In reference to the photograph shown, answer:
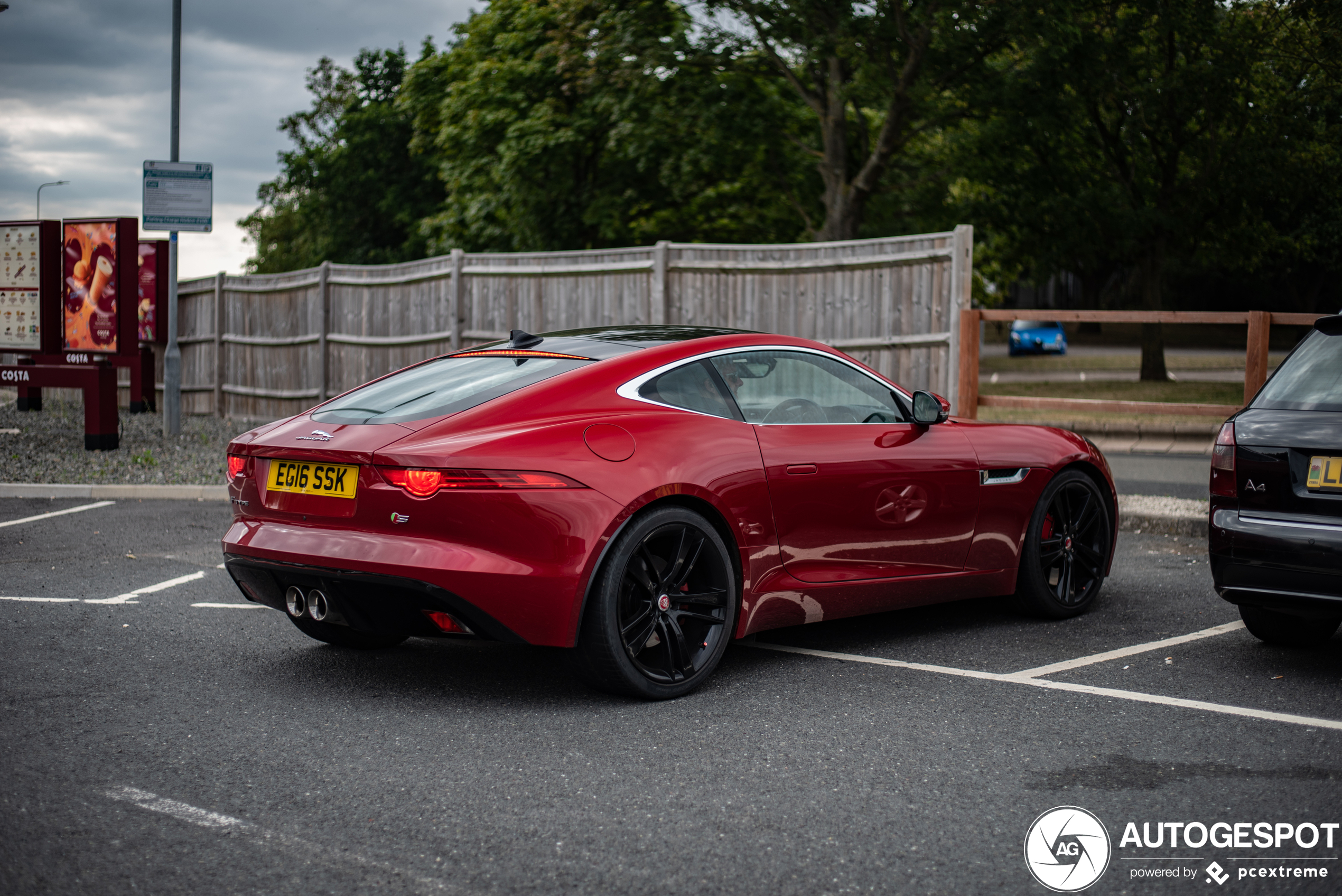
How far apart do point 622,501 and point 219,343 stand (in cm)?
1682

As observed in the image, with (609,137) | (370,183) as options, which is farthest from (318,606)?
(370,183)

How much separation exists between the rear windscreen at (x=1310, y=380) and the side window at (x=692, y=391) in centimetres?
211

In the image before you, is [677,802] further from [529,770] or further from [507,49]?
[507,49]

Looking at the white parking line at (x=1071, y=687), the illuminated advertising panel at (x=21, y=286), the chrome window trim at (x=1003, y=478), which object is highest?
the illuminated advertising panel at (x=21, y=286)

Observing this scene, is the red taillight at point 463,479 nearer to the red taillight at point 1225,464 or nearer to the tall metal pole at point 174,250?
the red taillight at point 1225,464

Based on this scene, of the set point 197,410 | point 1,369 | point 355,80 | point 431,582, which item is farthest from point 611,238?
point 355,80

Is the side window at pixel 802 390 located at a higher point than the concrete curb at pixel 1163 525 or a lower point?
higher

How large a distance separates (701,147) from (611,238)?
3028 mm

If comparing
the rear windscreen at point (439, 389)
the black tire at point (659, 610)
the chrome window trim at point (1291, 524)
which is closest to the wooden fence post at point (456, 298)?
the rear windscreen at point (439, 389)

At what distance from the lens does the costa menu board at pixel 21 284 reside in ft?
47.2

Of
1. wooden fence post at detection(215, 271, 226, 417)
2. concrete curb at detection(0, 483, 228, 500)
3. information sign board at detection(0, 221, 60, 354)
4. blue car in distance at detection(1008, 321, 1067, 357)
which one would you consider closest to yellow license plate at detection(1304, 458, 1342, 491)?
concrete curb at detection(0, 483, 228, 500)

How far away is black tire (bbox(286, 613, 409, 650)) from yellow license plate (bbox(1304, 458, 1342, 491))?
362 centimetres

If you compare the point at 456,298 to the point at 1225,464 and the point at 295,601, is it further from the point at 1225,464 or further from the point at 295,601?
the point at 1225,464

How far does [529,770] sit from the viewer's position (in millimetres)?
3840
